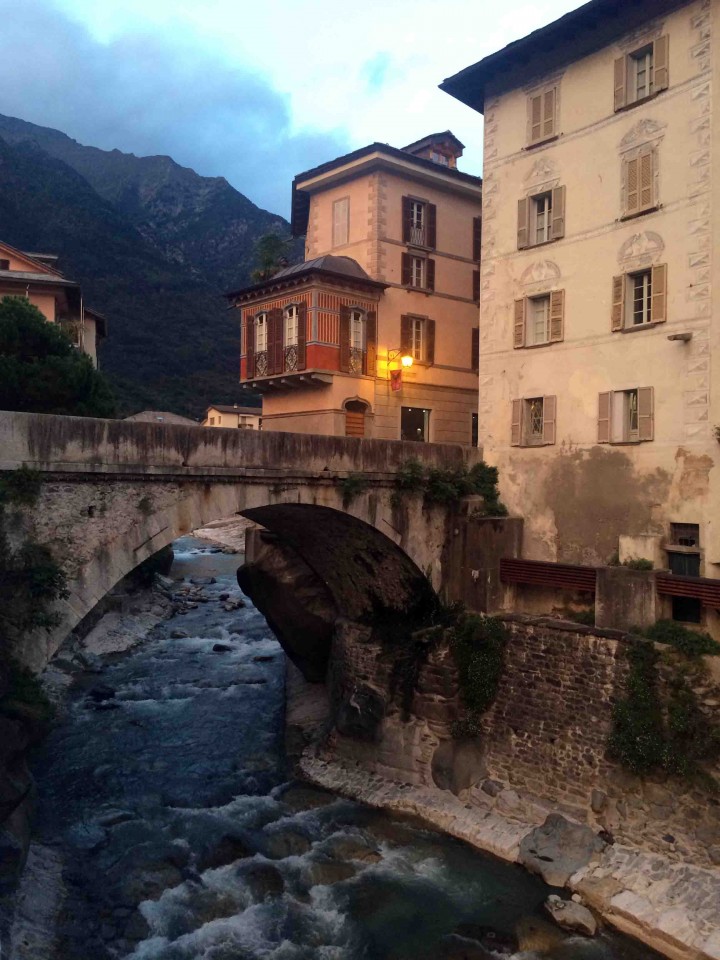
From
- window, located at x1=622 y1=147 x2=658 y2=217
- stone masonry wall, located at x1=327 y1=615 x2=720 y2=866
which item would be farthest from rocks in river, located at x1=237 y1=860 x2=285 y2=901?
A: window, located at x1=622 y1=147 x2=658 y2=217

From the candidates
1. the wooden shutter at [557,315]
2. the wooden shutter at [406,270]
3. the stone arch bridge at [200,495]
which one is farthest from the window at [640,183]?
the wooden shutter at [406,270]

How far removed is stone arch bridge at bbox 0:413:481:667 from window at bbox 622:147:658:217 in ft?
24.0

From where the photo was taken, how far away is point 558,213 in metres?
19.0

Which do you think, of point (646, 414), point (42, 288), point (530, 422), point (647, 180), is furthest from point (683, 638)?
point (42, 288)

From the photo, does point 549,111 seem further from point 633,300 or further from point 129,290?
point 129,290

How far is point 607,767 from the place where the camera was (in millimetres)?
14711

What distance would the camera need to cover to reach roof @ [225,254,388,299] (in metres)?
23.7

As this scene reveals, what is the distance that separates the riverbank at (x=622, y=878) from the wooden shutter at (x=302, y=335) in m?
13.4

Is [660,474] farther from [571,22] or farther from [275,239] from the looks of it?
[275,239]

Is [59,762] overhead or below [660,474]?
below

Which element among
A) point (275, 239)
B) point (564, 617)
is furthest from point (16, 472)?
point (275, 239)

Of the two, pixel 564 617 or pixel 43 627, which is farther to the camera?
pixel 564 617

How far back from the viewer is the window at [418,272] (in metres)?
26.0

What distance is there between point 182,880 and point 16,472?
8251 mm
